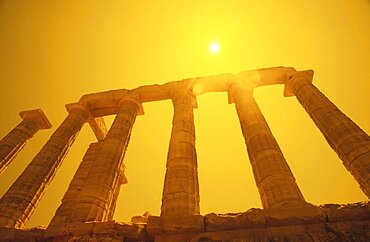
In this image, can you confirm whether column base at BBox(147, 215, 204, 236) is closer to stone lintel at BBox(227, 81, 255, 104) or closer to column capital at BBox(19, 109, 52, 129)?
stone lintel at BBox(227, 81, 255, 104)

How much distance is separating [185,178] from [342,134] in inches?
297

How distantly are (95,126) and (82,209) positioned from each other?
1175 cm

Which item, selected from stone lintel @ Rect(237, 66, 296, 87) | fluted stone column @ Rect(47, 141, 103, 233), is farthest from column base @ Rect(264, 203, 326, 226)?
stone lintel @ Rect(237, 66, 296, 87)

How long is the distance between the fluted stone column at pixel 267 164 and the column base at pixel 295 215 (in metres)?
1.13

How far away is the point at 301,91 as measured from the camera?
707 inches

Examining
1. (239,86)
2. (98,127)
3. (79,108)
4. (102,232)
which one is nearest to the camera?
(102,232)

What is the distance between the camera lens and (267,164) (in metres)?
12.5

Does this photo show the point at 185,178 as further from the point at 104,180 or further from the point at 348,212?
the point at 348,212

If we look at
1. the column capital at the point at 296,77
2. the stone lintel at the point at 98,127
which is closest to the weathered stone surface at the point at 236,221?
the column capital at the point at 296,77

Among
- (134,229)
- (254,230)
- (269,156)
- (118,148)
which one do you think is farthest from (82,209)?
(269,156)

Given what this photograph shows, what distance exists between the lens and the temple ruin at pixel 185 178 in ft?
28.6

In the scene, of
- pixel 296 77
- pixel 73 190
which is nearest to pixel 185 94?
pixel 296 77

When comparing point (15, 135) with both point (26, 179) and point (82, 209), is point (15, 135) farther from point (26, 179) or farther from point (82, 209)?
point (82, 209)

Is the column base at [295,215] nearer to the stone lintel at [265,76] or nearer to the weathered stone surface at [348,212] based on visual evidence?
the weathered stone surface at [348,212]
